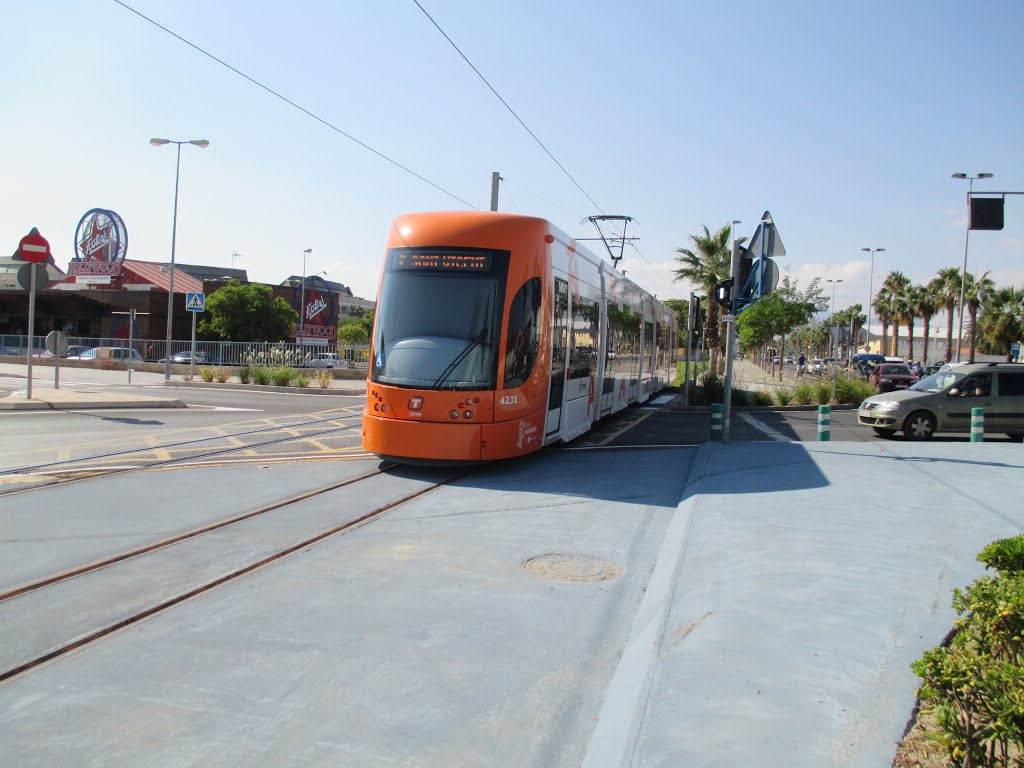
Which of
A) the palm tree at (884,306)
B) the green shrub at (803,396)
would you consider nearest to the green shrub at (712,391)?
the green shrub at (803,396)

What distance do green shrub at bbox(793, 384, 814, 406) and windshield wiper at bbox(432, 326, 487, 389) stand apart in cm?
1837

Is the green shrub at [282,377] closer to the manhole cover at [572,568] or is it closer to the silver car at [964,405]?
the silver car at [964,405]

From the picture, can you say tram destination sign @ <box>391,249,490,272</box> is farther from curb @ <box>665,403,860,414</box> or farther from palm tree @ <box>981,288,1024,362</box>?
palm tree @ <box>981,288,1024,362</box>

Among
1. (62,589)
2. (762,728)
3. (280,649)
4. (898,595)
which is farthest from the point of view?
(62,589)

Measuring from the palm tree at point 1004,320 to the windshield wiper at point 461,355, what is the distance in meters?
67.4

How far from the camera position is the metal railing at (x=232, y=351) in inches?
1379

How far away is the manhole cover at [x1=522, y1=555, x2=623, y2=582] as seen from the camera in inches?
242

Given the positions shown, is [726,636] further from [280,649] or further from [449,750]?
[280,649]

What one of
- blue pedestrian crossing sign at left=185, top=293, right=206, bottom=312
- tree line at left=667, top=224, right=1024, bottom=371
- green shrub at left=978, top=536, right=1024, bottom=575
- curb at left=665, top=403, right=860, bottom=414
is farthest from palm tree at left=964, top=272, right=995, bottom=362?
green shrub at left=978, top=536, right=1024, bottom=575

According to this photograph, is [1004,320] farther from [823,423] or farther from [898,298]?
[823,423]

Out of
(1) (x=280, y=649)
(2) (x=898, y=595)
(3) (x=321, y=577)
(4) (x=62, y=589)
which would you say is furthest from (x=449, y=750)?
(4) (x=62, y=589)

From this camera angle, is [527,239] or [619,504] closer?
[619,504]

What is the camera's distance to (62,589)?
18.5 feet

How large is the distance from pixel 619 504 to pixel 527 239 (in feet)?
12.8
